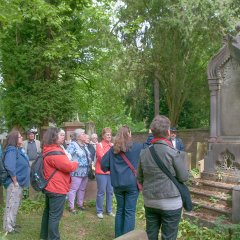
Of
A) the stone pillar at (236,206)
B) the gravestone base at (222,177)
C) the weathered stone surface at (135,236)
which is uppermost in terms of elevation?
the weathered stone surface at (135,236)

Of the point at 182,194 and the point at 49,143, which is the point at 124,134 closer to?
the point at 49,143

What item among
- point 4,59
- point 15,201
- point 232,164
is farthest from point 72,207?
point 4,59

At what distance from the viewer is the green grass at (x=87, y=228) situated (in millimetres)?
6617

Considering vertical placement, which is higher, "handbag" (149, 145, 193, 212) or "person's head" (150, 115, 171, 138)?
"person's head" (150, 115, 171, 138)

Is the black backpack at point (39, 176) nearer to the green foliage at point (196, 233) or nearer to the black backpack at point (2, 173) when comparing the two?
the black backpack at point (2, 173)

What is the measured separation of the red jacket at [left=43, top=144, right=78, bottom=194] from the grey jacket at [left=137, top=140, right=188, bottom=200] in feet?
5.06

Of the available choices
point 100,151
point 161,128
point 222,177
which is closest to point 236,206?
point 222,177

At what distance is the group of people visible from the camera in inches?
175

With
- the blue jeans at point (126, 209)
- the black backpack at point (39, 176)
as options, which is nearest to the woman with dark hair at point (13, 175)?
the black backpack at point (39, 176)

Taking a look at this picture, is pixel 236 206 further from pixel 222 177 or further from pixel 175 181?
pixel 175 181

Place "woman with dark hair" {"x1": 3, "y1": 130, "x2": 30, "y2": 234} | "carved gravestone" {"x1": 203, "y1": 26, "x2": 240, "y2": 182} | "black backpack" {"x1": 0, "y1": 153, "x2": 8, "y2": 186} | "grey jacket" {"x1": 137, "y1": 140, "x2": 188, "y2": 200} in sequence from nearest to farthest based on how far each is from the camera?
"grey jacket" {"x1": 137, "y1": 140, "x2": 188, "y2": 200}
"black backpack" {"x1": 0, "y1": 153, "x2": 8, "y2": 186}
"woman with dark hair" {"x1": 3, "y1": 130, "x2": 30, "y2": 234}
"carved gravestone" {"x1": 203, "y1": 26, "x2": 240, "y2": 182}

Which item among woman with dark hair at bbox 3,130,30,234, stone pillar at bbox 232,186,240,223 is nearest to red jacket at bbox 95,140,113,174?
woman with dark hair at bbox 3,130,30,234

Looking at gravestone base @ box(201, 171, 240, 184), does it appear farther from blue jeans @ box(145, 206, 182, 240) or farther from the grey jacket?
the grey jacket

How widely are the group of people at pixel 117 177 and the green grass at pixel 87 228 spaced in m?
0.27
